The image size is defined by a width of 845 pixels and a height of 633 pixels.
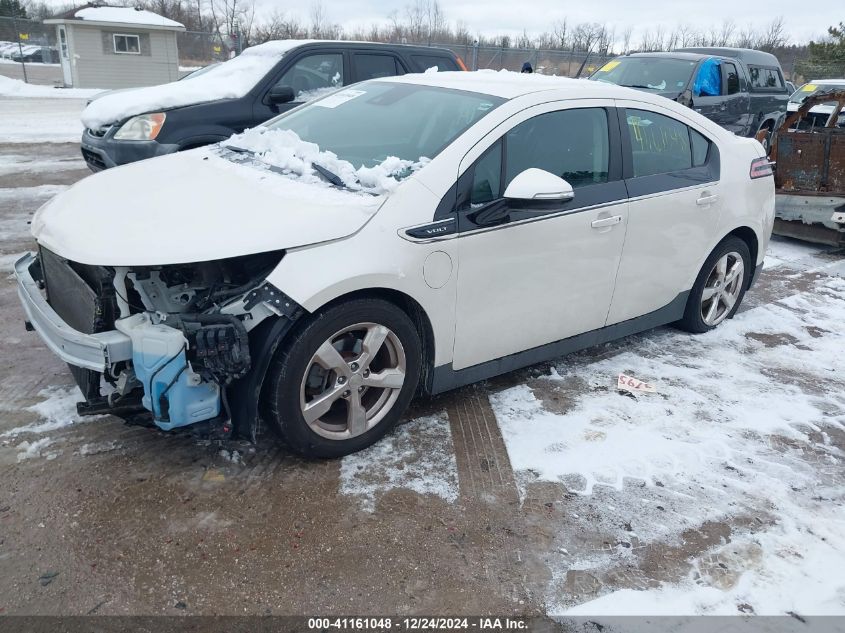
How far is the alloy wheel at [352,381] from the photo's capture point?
10.1ft

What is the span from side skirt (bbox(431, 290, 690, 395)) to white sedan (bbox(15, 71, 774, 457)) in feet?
A: 0.05

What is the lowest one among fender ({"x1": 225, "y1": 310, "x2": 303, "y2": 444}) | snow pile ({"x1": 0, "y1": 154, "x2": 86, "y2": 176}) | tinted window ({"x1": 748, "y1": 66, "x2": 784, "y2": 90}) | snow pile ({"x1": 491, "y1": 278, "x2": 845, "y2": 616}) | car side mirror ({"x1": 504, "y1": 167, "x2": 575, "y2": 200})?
snow pile ({"x1": 491, "y1": 278, "x2": 845, "y2": 616})

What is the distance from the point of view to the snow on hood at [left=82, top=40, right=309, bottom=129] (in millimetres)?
6992

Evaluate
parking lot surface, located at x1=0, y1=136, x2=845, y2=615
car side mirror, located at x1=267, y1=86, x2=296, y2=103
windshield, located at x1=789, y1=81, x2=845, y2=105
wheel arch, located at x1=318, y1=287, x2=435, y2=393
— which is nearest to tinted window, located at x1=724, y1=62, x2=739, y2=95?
windshield, located at x1=789, y1=81, x2=845, y2=105

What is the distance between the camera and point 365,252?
9.89 feet

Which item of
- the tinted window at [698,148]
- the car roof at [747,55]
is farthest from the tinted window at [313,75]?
the car roof at [747,55]

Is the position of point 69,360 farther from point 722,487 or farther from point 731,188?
point 731,188

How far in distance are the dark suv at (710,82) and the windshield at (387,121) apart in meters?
7.31

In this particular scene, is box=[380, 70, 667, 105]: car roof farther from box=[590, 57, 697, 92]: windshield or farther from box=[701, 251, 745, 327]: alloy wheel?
box=[590, 57, 697, 92]: windshield

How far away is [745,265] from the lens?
17.0 ft

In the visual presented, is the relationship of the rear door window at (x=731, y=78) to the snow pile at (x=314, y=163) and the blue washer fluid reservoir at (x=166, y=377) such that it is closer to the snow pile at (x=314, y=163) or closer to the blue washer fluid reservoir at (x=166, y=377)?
the snow pile at (x=314, y=163)

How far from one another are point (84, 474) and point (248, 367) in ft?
3.16

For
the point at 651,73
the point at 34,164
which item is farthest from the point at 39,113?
the point at 651,73

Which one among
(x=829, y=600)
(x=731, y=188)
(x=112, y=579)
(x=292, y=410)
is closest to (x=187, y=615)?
(x=112, y=579)
